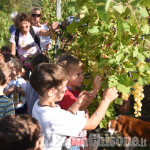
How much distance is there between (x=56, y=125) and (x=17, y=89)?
1.21 meters

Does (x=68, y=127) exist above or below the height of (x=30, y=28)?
below

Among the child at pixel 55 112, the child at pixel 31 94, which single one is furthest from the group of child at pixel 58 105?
the child at pixel 31 94

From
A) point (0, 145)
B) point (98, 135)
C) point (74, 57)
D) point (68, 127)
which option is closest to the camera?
point (0, 145)

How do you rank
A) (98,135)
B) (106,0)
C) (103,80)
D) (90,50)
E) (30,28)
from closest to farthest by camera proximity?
(106,0) → (103,80) → (90,50) → (30,28) → (98,135)

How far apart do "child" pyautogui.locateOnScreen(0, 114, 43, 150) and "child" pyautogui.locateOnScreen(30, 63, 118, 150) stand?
0.20 meters

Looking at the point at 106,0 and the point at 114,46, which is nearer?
the point at 106,0

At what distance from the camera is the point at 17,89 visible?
260cm

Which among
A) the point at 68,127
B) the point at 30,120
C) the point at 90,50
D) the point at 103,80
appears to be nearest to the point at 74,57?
the point at 90,50

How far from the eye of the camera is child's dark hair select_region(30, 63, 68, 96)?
65.9 inches

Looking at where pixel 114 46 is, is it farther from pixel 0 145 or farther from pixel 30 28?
pixel 30 28

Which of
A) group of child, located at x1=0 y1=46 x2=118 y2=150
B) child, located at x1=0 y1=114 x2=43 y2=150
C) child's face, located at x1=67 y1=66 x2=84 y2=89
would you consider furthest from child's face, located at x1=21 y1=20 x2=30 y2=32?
child, located at x1=0 y1=114 x2=43 y2=150

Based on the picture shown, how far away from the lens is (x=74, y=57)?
213 centimetres

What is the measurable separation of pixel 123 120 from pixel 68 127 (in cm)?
238

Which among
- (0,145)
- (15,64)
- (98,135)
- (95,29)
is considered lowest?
(98,135)
